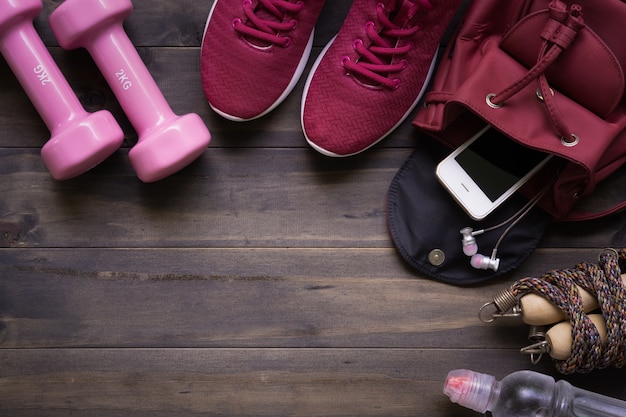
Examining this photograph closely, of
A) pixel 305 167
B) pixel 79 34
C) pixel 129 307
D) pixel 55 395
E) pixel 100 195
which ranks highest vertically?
pixel 79 34

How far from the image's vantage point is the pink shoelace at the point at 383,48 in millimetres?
876

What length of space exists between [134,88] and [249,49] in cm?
17

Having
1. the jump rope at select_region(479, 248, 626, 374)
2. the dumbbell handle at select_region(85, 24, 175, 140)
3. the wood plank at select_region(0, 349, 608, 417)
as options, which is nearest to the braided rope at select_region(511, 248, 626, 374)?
the jump rope at select_region(479, 248, 626, 374)

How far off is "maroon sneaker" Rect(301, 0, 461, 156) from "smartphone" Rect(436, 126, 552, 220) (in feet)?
0.38

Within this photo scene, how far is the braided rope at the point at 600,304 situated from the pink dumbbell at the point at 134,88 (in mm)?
499

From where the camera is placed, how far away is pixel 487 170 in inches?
34.9

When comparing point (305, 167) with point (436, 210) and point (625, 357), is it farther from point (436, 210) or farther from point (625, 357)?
point (625, 357)

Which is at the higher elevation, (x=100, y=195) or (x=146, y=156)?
(x=146, y=156)

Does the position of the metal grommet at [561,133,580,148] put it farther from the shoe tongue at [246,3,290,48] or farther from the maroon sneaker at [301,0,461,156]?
the shoe tongue at [246,3,290,48]

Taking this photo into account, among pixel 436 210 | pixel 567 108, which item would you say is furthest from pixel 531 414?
pixel 567 108

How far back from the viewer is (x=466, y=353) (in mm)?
917

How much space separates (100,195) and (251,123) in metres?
0.25

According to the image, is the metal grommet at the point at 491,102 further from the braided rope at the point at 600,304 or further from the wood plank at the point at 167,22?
the wood plank at the point at 167,22

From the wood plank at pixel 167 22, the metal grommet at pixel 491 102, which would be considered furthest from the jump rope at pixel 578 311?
the wood plank at pixel 167 22
